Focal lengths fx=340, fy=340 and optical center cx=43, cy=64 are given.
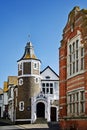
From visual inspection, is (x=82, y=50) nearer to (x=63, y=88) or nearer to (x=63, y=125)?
(x=63, y=88)

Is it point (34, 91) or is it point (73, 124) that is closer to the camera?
point (73, 124)

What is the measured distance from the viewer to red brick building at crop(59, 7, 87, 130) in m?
25.9

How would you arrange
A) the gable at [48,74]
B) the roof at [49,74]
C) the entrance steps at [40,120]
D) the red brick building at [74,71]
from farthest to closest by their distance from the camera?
the gable at [48,74] < the roof at [49,74] < the entrance steps at [40,120] < the red brick building at [74,71]

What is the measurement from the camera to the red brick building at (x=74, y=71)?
85.1 ft

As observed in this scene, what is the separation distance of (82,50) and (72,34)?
2709 millimetres

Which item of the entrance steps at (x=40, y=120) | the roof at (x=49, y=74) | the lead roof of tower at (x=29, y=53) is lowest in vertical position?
the entrance steps at (x=40, y=120)

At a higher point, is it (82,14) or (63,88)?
(82,14)

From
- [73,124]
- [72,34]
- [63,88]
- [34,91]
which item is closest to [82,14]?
[72,34]

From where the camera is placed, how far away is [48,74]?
222ft

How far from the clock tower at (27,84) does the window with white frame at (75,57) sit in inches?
1224

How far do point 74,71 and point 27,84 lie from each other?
108 feet

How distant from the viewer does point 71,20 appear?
29672 mm

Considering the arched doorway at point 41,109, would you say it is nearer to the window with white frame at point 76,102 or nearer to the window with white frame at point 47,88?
the window with white frame at point 47,88

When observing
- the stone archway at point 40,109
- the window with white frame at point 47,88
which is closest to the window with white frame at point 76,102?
the stone archway at point 40,109
